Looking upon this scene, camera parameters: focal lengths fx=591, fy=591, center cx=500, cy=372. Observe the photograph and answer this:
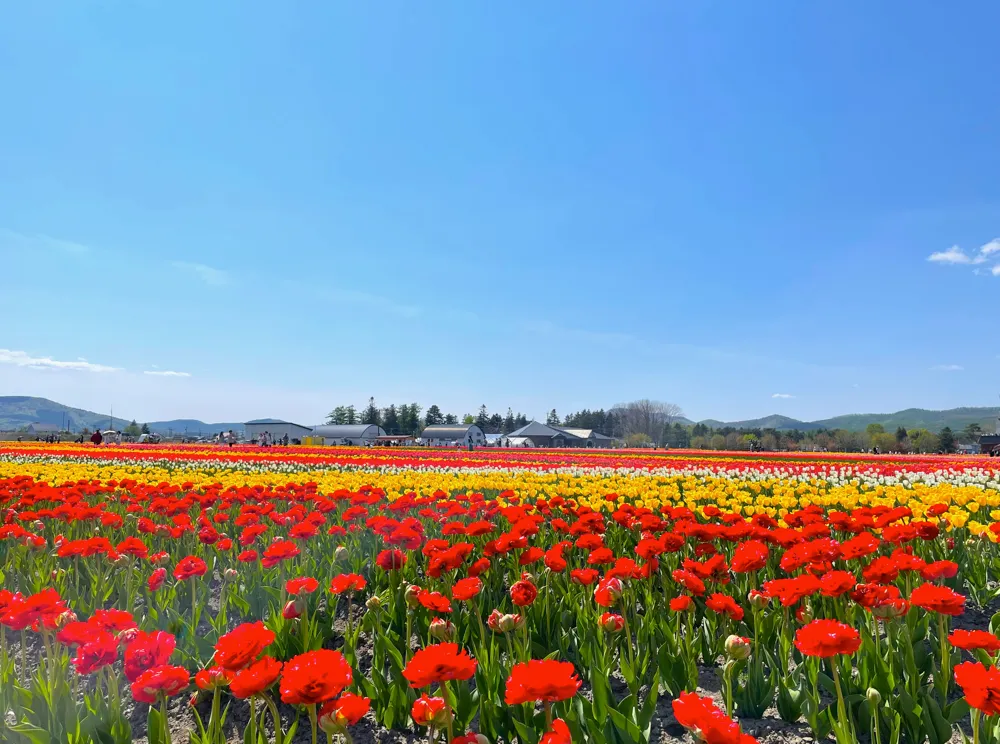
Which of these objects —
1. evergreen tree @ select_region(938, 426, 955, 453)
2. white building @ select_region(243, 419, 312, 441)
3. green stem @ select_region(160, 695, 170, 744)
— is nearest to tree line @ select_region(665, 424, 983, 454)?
evergreen tree @ select_region(938, 426, 955, 453)

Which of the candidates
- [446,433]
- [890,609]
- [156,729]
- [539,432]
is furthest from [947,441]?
[156,729]

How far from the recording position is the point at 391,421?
124 metres

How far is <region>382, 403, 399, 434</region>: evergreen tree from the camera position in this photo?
123000 mm

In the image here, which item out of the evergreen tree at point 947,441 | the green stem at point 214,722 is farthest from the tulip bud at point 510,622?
the evergreen tree at point 947,441

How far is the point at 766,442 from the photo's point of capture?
269 feet

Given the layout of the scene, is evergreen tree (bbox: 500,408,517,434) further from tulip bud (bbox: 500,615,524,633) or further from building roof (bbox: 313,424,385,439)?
tulip bud (bbox: 500,615,524,633)

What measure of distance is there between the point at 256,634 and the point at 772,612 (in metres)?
3.80

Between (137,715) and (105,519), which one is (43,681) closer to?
(137,715)

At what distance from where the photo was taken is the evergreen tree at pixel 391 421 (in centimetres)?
12300

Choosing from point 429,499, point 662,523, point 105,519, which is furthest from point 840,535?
point 105,519

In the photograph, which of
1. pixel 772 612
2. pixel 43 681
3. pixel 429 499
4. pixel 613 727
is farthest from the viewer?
pixel 429 499

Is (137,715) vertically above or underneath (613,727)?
underneath

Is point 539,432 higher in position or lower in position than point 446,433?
higher

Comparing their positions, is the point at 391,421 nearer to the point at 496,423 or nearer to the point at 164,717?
the point at 496,423
